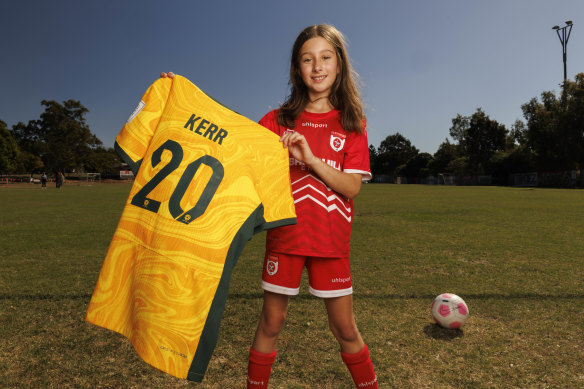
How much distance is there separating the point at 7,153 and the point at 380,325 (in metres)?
75.8

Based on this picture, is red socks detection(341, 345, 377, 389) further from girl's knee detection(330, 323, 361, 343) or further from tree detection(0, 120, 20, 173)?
tree detection(0, 120, 20, 173)

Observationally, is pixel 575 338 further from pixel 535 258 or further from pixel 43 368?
pixel 43 368

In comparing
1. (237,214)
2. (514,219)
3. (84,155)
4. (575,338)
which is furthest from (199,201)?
(84,155)

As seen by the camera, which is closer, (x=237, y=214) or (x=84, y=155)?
(x=237, y=214)

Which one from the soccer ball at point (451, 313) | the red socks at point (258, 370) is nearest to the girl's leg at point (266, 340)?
the red socks at point (258, 370)

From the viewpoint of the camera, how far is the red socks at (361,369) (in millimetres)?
1935

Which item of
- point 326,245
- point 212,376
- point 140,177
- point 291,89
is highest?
point 291,89

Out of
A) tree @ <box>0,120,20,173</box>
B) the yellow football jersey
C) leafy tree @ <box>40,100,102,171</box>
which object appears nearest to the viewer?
the yellow football jersey

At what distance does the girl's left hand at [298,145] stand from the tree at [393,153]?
340ft

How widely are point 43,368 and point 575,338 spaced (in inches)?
155

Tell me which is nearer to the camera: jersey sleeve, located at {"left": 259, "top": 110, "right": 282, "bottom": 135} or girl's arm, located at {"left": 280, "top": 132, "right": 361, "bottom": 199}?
girl's arm, located at {"left": 280, "top": 132, "right": 361, "bottom": 199}

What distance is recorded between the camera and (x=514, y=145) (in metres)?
68.6

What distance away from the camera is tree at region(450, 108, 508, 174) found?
63.1 metres

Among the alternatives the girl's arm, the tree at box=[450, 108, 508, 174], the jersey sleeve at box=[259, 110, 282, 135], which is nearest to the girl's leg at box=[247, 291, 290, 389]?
the girl's arm
